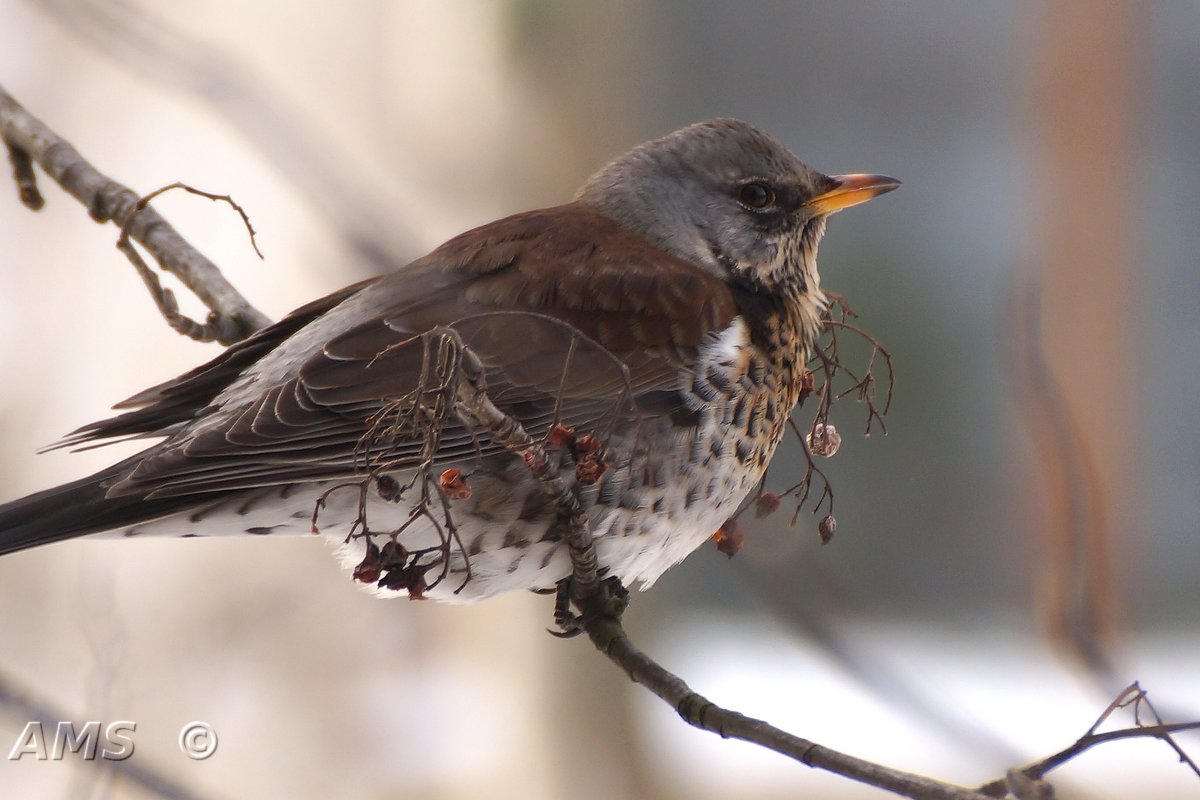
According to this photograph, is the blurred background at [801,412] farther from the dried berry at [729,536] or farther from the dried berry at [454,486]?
the dried berry at [454,486]

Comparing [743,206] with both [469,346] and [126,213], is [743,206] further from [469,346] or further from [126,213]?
[126,213]

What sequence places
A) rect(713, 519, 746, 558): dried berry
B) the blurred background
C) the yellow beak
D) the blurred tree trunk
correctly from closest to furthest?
rect(713, 519, 746, 558): dried berry < the yellow beak < the blurred background < the blurred tree trunk

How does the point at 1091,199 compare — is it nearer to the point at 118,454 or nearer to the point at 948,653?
the point at 948,653

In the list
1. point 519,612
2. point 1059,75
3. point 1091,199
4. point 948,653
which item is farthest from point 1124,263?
point 519,612

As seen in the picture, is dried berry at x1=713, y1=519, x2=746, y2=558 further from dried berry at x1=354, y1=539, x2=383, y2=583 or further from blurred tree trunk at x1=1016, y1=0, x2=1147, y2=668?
blurred tree trunk at x1=1016, y1=0, x2=1147, y2=668

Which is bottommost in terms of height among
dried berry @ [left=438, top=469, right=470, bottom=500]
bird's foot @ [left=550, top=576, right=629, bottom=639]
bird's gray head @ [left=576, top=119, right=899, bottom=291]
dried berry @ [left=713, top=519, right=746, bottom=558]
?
dried berry @ [left=438, top=469, right=470, bottom=500]

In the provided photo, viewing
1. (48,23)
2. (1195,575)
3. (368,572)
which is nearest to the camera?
(368,572)
